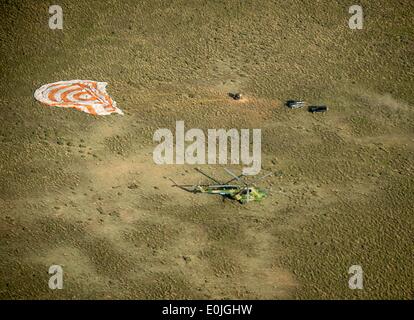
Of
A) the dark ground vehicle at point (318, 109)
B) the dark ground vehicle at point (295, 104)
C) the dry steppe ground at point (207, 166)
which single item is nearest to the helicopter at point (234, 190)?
the dry steppe ground at point (207, 166)

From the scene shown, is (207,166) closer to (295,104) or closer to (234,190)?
(234,190)

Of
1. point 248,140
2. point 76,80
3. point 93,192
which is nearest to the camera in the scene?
point 93,192

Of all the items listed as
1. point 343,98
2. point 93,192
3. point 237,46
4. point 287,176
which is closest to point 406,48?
point 343,98

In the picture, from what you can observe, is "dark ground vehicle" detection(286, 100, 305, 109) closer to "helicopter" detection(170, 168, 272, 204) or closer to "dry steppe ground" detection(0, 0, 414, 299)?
"dry steppe ground" detection(0, 0, 414, 299)

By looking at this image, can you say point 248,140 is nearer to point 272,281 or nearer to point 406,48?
point 272,281

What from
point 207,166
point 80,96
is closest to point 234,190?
point 207,166

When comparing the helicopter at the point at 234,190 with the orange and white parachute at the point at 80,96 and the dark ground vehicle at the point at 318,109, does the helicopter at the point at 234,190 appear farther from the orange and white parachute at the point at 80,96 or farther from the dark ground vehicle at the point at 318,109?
the orange and white parachute at the point at 80,96

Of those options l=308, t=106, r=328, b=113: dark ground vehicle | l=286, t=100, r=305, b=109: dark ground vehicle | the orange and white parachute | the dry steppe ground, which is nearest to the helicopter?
the dry steppe ground
